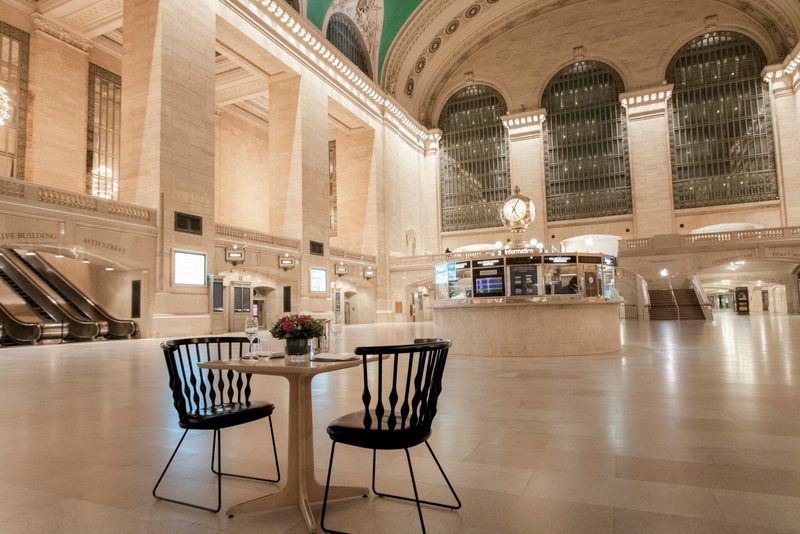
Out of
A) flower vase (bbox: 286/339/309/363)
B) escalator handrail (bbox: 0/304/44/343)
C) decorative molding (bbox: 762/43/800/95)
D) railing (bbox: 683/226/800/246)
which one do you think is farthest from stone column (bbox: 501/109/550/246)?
flower vase (bbox: 286/339/309/363)

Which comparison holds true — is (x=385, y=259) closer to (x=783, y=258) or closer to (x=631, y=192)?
(x=631, y=192)

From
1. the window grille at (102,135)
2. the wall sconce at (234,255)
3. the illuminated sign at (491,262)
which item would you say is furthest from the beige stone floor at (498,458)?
the window grille at (102,135)

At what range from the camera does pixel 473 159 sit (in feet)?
112

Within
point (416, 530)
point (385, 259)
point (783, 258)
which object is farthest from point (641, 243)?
point (416, 530)

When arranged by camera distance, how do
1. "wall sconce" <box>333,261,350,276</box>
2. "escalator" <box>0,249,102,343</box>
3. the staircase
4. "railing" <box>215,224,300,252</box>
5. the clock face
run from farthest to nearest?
1. "wall sconce" <box>333,261,350,276</box>
2. the staircase
3. "railing" <box>215,224,300,252</box>
4. "escalator" <box>0,249,102,343</box>
5. the clock face

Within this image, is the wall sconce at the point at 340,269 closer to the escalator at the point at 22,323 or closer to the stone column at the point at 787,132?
the escalator at the point at 22,323

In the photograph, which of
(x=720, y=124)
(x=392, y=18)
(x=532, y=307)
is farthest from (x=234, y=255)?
(x=720, y=124)

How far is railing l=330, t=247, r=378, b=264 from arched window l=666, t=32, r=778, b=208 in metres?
17.8

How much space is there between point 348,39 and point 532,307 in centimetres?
2371

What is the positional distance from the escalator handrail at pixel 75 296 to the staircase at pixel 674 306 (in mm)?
20035

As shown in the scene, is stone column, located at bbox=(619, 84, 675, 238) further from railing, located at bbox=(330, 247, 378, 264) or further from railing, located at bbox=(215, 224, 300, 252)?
railing, located at bbox=(215, 224, 300, 252)

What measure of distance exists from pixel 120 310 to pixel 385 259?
1606cm

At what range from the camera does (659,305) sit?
74.3 feet

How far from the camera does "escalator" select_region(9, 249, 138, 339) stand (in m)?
15.6
